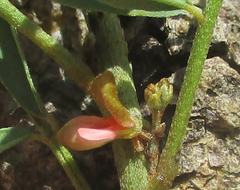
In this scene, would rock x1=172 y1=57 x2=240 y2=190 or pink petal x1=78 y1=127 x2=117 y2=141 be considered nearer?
pink petal x1=78 y1=127 x2=117 y2=141

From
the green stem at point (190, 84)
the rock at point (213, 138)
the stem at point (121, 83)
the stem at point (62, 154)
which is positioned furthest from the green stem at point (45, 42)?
the rock at point (213, 138)

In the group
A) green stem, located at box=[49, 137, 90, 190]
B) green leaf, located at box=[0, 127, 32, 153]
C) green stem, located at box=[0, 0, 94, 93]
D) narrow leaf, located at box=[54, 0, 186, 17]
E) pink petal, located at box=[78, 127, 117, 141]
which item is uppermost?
narrow leaf, located at box=[54, 0, 186, 17]

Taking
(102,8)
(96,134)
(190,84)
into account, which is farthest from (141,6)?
(96,134)

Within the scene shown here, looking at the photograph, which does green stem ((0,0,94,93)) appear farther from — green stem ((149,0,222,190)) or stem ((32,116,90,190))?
green stem ((149,0,222,190))

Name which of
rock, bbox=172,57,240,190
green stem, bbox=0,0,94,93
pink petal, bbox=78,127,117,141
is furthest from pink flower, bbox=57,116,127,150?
rock, bbox=172,57,240,190

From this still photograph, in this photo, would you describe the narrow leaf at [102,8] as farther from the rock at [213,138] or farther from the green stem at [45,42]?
the rock at [213,138]

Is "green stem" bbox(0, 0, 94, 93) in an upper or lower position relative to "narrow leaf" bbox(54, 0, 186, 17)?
lower

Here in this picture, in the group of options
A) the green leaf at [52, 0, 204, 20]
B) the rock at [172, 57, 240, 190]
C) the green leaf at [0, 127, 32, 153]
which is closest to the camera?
the green leaf at [52, 0, 204, 20]
